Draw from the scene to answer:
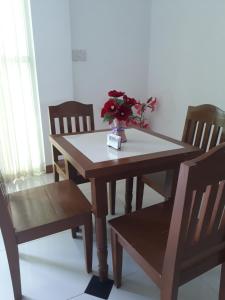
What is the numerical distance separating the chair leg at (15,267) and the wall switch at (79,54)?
6.93 feet

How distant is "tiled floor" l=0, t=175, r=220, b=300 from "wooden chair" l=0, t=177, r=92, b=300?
4.4 inches

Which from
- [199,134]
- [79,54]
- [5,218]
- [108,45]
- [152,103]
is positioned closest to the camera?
[5,218]

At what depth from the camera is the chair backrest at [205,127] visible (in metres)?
1.67

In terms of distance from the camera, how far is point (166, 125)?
297cm

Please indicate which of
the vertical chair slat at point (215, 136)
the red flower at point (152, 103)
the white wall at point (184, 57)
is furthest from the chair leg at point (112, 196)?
the red flower at point (152, 103)

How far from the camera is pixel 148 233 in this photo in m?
1.19

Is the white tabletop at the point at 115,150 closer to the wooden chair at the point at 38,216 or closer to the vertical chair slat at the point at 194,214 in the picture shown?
the wooden chair at the point at 38,216

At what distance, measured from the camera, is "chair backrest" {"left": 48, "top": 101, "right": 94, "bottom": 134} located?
2.00 m

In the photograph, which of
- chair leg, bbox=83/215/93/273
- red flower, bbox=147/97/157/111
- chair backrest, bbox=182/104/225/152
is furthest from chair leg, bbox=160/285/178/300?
red flower, bbox=147/97/157/111

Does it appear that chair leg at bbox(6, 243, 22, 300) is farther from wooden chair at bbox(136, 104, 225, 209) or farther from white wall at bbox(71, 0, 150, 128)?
white wall at bbox(71, 0, 150, 128)

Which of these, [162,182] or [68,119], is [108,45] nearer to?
[68,119]

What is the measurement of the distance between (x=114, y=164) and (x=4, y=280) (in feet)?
3.32

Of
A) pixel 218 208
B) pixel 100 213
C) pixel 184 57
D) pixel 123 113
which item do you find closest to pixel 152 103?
pixel 184 57

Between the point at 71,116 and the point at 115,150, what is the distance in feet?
2.47
